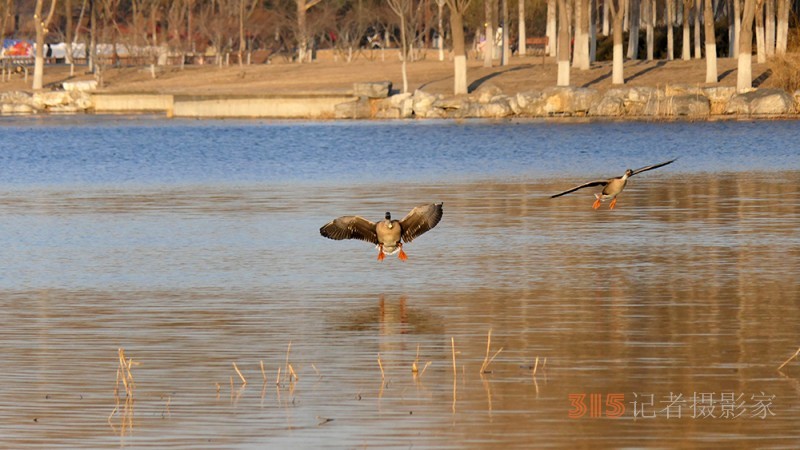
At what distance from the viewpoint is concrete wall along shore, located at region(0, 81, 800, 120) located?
60.5 meters

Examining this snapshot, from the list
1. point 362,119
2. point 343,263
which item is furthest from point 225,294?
point 362,119

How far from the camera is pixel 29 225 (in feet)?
80.8

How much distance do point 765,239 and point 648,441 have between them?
11335 millimetres

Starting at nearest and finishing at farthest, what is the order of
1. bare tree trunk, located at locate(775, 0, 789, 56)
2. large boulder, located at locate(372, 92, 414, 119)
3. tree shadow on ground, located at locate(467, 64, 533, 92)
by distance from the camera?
1. bare tree trunk, located at locate(775, 0, 789, 56)
2. large boulder, located at locate(372, 92, 414, 119)
3. tree shadow on ground, located at locate(467, 64, 533, 92)

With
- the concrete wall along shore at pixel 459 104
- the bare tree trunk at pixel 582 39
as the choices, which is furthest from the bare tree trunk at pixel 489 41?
the concrete wall along shore at pixel 459 104

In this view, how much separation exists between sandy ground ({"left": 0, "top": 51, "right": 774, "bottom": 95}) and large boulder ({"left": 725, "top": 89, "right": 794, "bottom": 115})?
150 inches

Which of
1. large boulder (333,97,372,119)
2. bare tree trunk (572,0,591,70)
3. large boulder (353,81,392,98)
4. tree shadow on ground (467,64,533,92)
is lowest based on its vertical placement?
large boulder (333,97,372,119)

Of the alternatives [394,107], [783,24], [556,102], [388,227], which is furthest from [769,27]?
[388,227]

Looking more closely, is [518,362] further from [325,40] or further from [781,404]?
[325,40]

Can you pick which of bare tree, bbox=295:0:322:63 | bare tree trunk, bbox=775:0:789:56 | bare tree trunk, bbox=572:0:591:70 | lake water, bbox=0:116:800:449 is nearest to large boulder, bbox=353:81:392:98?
bare tree trunk, bbox=572:0:591:70

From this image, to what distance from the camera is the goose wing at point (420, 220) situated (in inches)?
608

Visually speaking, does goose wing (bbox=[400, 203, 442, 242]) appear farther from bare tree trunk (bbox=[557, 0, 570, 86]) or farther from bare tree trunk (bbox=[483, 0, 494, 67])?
bare tree trunk (bbox=[483, 0, 494, 67])

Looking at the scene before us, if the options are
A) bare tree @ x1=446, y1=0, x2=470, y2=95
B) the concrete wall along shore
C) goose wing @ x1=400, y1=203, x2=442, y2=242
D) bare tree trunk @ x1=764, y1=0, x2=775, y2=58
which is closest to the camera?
goose wing @ x1=400, y1=203, x2=442, y2=242

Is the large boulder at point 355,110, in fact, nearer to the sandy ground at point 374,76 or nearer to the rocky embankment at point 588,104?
the rocky embankment at point 588,104
